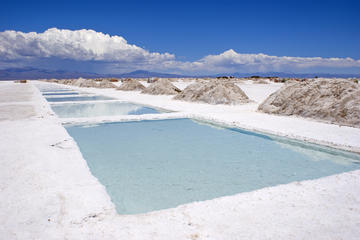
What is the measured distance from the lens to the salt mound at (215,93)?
15.6m

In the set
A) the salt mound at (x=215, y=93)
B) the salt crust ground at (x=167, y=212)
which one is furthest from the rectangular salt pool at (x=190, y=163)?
the salt mound at (x=215, y=93)

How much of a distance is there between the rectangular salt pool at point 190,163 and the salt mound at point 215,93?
24.3ft

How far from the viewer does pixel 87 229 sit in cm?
262

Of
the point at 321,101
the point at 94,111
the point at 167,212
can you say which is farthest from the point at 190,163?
the point at 94,111

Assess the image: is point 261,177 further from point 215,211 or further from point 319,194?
point 215,211

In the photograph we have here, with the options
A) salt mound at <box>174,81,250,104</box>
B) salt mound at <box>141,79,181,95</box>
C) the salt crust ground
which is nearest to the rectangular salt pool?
the salt crust ground

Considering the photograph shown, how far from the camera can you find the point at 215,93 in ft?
→ 52.7

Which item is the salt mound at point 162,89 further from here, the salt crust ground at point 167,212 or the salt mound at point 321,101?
the salt crust ground at point 167,212

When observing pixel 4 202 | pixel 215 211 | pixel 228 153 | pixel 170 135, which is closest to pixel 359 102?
pixel 228 153

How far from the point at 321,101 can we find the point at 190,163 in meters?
7.41

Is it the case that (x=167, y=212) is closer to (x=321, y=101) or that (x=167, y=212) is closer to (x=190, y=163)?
(x=190, y=163)

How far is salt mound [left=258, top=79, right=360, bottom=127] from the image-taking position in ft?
29.8

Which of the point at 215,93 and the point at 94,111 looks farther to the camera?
the point at 215,93

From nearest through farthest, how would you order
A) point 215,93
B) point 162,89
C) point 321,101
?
point 321,101
point 215,93
point 162,89
